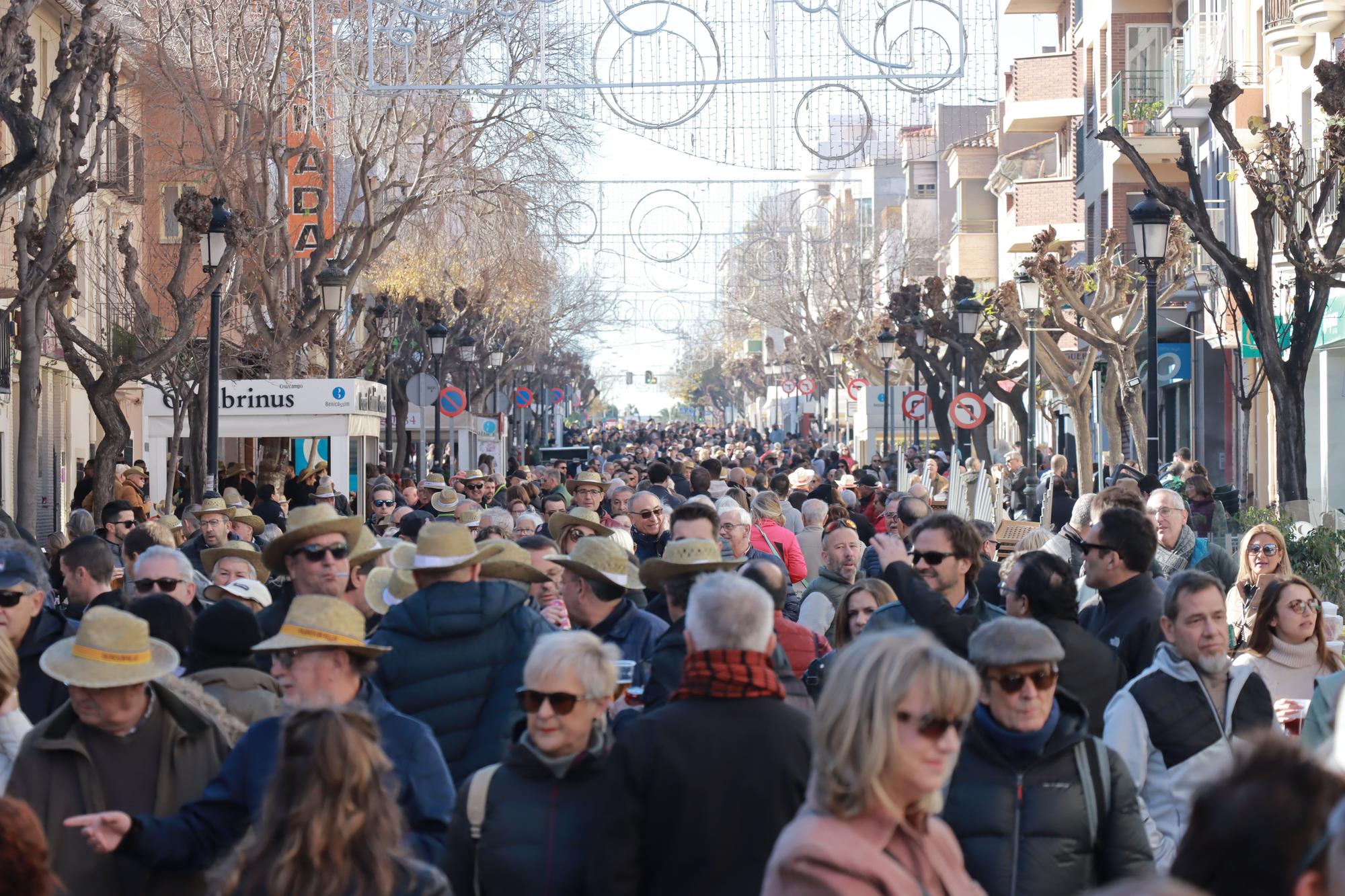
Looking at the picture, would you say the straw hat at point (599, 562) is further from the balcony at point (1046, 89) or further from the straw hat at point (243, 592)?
the balcony at point (1046, 89)

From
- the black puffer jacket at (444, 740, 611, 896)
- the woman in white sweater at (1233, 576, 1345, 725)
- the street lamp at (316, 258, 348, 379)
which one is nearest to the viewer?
the black puffer jacket at (444, 740, 611, 896)

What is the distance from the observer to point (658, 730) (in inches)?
192

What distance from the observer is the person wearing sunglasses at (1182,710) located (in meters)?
5.99

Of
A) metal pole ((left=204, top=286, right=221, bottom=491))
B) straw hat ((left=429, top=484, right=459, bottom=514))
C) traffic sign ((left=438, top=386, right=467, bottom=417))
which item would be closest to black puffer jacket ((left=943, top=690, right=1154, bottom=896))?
straw hat ((left=429, top=484, right=459, bottom=514))

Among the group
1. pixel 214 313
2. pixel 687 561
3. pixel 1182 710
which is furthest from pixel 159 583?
pixel 214 313

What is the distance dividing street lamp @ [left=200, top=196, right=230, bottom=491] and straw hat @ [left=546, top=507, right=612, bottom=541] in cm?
944

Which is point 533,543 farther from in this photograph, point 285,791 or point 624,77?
point 624,77

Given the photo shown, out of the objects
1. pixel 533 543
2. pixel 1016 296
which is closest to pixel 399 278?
pixel 1016 296

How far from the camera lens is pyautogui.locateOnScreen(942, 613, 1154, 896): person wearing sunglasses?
4.97 metres

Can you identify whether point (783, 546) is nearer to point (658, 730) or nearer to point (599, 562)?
point (599, 562)

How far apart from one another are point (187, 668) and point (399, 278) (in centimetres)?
3379

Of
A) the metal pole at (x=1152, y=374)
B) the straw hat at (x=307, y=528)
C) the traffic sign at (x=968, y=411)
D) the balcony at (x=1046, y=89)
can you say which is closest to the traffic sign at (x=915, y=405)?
the traffic sign at (x=968, y=411)

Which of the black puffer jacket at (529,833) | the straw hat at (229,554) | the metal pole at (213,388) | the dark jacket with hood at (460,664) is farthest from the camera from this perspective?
the metal pole at (213,388)

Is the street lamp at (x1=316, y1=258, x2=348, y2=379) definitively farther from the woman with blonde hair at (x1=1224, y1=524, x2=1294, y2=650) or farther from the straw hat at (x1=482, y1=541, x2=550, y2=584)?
the straw hat at (x1=482, y1=541, x2=550, y2=584)
